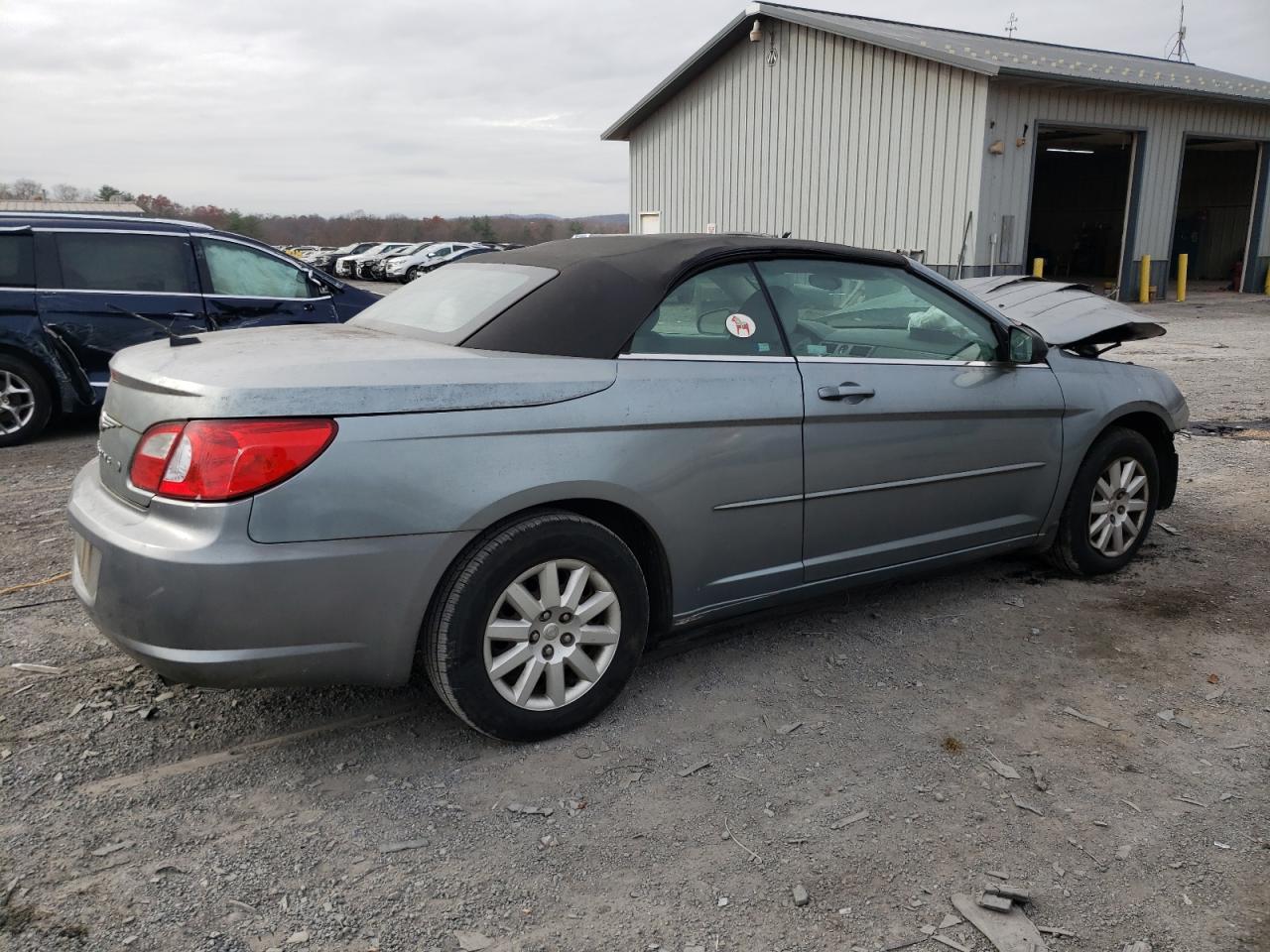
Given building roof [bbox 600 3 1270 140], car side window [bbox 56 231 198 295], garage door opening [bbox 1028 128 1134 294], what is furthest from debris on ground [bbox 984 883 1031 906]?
garage door opening [bbox 1028 128 1134 294]

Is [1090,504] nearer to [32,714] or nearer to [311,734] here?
[311,734]

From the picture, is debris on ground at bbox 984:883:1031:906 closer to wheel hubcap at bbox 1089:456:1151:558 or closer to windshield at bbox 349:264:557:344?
windshield at bbox 349:264:557:344

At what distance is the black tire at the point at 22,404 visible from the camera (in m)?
7.62

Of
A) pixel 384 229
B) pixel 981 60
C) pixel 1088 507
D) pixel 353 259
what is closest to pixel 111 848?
pixel 1088 507

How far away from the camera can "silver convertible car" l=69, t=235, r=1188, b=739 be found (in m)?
2.70

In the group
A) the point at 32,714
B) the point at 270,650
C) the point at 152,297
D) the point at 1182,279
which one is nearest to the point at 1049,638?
the point at 270,650

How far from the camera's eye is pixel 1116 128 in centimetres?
1889

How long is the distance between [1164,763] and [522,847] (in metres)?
1.98

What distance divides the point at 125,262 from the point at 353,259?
3571 centimetres

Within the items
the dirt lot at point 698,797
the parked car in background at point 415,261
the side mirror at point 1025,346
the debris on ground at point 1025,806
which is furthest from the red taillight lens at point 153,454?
the parked car in background at point 415,261

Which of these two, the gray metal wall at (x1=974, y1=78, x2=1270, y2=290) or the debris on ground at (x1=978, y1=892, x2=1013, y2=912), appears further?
the gray metal wall at (x1=974, y1=78, x2=1270, y2=290)

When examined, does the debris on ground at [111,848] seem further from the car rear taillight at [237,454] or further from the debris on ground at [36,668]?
the debris on ground at [36,668]

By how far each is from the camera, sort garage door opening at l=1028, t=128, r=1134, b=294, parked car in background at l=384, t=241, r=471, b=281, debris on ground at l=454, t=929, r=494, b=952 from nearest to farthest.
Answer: debris on ground at l=454, t=929, r=494, b=952 → garage door opening at l=1028, t=128, r=1134, b=294 → parked car in background at l=384, t=241, r=471, b=281

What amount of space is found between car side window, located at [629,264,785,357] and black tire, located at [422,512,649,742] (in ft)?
2.23
